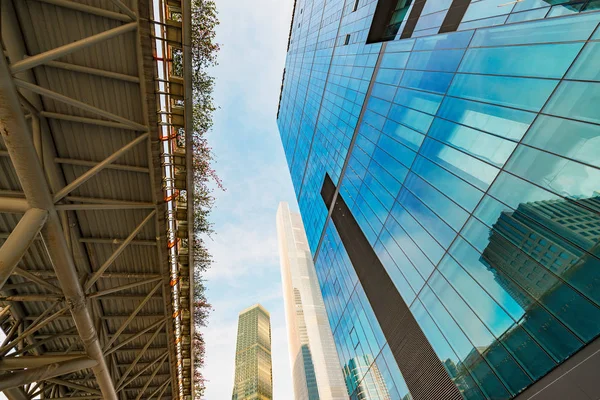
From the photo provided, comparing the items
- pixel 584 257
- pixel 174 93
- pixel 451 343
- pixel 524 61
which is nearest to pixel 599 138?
pixel 584 257

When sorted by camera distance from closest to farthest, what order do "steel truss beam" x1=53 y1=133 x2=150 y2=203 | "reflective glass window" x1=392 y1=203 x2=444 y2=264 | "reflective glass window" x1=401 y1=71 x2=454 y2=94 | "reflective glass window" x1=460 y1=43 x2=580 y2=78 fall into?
"steel truss beam" x1=53 y1=133 x2=150 y2=203
"reflective glass window" x1=460 y1=43 x2=580 y2=78
"reflective glass window" x1=392 y1=203 x2=444 y2=264
"reflective glass window" x1=401 y1=71 x2=454 y2=94

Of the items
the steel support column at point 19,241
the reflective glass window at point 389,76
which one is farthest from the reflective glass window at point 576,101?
the steel support column at point 19,241

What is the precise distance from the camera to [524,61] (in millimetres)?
9109

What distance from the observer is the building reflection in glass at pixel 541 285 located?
7.12 m

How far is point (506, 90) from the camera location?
969cm

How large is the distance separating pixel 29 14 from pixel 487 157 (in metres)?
15.1

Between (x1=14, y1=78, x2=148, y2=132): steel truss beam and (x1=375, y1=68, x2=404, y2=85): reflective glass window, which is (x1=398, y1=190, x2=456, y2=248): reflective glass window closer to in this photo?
(x1=375, y1=68, x2=404, y2=85): reflective glass window

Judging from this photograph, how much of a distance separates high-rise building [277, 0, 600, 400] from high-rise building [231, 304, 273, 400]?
142 m

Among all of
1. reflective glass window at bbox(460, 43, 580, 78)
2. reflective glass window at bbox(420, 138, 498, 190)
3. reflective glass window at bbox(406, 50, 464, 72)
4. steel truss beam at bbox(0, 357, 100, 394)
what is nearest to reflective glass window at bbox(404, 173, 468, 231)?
reflective glass window at bbox(420, 138, 498, 190)

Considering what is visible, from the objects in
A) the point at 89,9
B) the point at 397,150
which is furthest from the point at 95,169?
the point at 397,150

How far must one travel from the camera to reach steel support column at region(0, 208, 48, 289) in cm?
546

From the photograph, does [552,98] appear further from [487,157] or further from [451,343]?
[451,343]

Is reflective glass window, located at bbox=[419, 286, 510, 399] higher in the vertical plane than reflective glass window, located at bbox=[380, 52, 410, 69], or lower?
lower

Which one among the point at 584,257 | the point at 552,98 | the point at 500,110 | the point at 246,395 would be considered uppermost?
the point at 246,395
